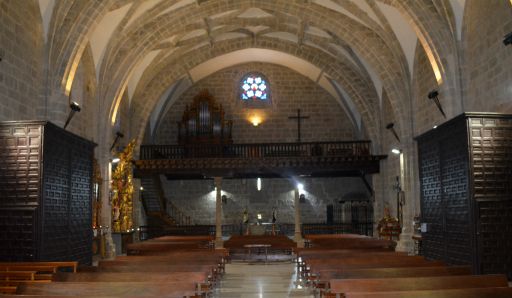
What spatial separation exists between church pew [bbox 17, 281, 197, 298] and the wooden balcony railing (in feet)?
52.9

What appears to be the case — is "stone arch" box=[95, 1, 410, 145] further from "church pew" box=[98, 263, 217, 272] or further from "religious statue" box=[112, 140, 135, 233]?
"church pew" box=[98, 263, 217, 272]

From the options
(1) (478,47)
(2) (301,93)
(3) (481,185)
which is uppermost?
(2) (301,93)

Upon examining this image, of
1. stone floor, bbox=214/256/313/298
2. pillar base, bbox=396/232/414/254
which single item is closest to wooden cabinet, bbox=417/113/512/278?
stone floor, bbox=214/256/313/298

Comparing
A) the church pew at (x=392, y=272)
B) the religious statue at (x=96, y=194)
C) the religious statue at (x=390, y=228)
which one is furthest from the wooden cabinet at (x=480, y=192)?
the religious statue at (x=96, y=194)

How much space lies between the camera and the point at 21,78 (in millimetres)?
12086

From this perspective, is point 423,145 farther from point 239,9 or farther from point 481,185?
point 239,9

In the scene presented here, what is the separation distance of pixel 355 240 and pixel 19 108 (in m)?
9.94

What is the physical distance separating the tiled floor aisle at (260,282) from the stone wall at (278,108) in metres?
11.8

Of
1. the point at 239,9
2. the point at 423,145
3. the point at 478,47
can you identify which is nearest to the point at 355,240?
the point at 423,145

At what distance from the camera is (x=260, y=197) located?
87.3 ft

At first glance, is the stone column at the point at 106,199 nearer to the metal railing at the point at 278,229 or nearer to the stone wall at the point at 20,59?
the stone wall at the point at 20,59

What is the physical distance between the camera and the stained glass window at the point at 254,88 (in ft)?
87.6

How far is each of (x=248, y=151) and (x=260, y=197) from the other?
4.50 meters

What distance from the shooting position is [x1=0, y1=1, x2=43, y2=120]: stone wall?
1130 centimetres
